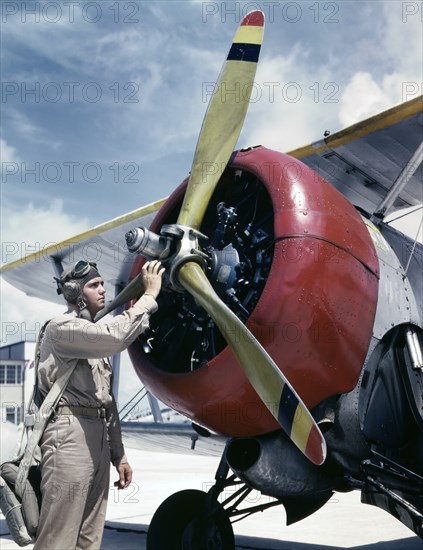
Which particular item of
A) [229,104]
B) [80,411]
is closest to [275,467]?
[80,411]

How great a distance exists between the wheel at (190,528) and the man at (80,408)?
1.53 meters

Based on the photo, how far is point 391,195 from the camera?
15.0 feet

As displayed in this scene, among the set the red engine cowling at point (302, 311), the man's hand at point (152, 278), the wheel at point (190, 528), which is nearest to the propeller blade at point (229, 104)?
the red engine cowling at point (302, 311)

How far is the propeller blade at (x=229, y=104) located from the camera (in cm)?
404

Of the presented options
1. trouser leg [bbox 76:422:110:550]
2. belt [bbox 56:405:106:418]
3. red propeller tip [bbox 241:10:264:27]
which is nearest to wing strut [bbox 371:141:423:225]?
red propeller tip [bbox 241:10:264:27]

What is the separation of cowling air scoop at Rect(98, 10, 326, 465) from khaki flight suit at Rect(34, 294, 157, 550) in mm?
402

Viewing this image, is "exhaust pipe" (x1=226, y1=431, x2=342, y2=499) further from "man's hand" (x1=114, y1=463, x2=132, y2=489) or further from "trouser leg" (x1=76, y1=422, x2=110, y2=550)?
"trouser leg" (x1=76, y1=422, x2=110, y2=550)

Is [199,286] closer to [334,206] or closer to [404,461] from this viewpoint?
[334,206]

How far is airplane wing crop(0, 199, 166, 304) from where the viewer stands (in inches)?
342

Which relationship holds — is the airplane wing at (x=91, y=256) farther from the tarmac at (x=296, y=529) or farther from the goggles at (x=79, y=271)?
the goggles at (x=79, y=271)

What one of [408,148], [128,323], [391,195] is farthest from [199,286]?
[408,148]

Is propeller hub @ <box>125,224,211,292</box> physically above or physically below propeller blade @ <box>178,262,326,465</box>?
above

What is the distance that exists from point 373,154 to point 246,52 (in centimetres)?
219

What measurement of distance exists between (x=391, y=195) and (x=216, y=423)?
6.23ft
